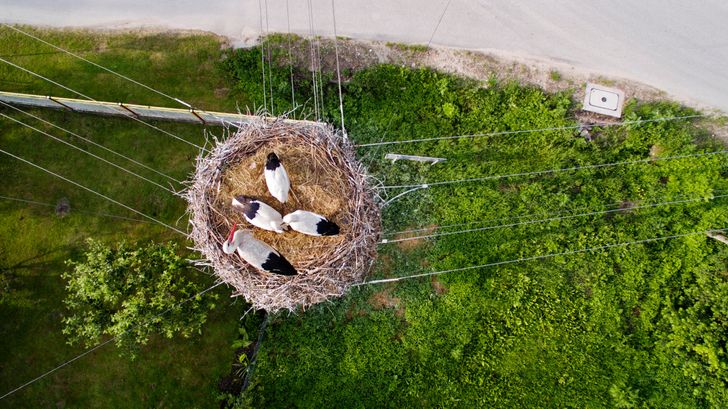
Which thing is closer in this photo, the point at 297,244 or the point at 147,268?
the point at 297,244

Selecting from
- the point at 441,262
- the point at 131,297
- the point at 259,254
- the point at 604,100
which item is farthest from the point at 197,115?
the point at 604,100

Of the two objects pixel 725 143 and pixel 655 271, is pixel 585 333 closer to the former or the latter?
pixel 655 271

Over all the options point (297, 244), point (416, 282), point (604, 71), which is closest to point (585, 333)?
point (416, 282)

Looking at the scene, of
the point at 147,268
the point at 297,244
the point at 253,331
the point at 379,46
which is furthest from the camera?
the point at 379,46

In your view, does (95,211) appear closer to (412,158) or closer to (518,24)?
(412,158)

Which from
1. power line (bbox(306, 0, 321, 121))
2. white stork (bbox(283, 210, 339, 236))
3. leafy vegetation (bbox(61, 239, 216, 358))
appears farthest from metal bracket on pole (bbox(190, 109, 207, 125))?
white stork (bbox(283, 210, 339, 236))

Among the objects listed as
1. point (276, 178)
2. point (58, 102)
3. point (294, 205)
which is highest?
point (58, 102)

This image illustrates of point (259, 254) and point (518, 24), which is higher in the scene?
point (518, 24)
